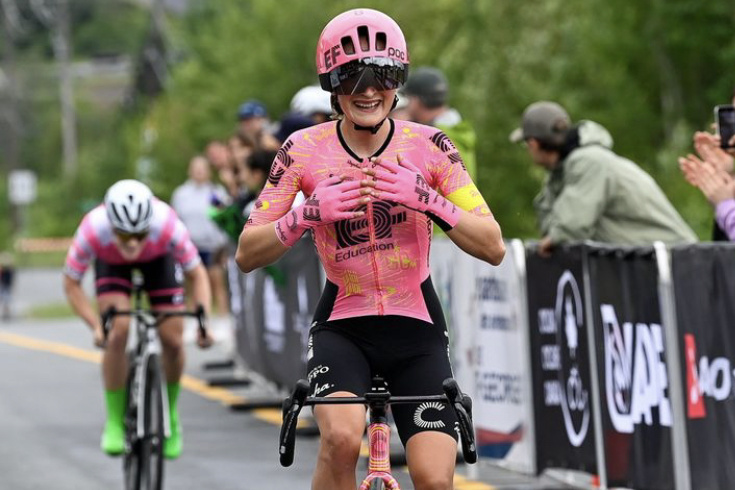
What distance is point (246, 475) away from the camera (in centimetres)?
1152

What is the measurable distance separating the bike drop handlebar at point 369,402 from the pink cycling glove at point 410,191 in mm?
554

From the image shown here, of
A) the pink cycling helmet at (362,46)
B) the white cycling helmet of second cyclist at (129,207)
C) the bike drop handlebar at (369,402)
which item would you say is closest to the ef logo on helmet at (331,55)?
the pink cycling helmet at (362,46)

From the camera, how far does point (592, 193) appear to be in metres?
10.2

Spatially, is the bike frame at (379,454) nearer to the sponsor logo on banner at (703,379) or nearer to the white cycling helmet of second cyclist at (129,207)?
the sponsor logo on banner at (703,379)

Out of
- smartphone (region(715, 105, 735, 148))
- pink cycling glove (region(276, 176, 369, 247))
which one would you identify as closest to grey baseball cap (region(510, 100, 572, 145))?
smartphone (region(715, 105, 735, 148))

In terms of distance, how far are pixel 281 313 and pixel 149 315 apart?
4.05 meters

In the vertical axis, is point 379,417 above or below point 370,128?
below

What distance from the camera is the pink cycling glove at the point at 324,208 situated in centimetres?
580

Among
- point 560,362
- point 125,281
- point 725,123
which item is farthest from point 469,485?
point 725,123

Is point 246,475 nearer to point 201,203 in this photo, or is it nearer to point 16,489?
point 16,489

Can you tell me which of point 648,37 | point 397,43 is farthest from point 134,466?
point 648,37

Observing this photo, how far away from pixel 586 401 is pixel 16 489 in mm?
3707

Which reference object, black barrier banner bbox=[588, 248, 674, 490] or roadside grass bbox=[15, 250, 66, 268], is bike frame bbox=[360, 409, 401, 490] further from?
roadside grass bbox=[15, 250, 66, 268]

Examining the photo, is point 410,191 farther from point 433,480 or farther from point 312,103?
point 312,103
